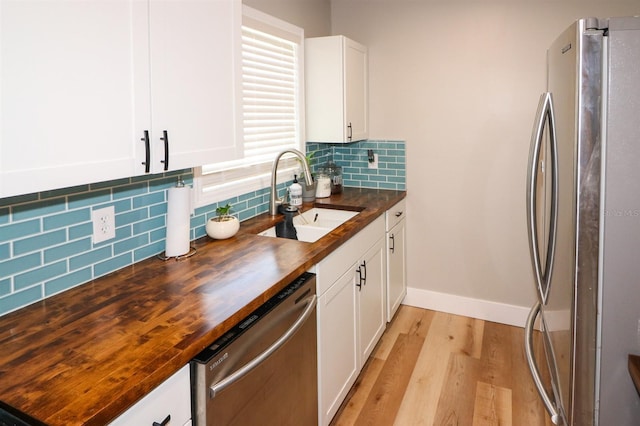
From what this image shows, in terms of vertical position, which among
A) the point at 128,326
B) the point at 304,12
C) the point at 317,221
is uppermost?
the point at 304,12

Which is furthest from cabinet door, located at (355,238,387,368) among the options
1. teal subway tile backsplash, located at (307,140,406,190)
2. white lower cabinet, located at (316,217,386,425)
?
teal subway tile backsplash, located at (307,140,406,190)

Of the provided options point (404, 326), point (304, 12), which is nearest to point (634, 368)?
point (404, 326)

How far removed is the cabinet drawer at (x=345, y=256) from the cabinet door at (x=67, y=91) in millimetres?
910

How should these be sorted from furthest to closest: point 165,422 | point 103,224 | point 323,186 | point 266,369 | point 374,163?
point 374,163
point 323,186
point 103,224
point 266,369
point 165,422

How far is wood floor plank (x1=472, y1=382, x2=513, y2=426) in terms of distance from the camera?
2.23 m

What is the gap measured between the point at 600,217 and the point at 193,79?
1372mm

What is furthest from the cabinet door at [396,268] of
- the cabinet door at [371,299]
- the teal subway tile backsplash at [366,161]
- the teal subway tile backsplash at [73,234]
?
the teal subway tile backsplash at [73,234]

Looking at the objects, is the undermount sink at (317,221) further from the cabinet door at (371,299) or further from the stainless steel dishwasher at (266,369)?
the stainless steel dishwasher at (266,369)

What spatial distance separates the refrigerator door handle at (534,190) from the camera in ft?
5.30

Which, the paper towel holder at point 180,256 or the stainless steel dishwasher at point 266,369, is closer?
the stainless steel dishwasher at point 266,369

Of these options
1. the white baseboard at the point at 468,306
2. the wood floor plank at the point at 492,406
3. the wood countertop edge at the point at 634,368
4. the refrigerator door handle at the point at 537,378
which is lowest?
the wood floor plank at the point at 492,406

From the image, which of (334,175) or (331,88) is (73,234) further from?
(334,175)

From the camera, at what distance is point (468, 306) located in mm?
3395

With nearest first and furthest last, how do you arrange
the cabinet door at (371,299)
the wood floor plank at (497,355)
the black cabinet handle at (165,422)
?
the black cabinet handle at (165,422), the cabinet door at (371,299), the wood floor plank at (497,355)
